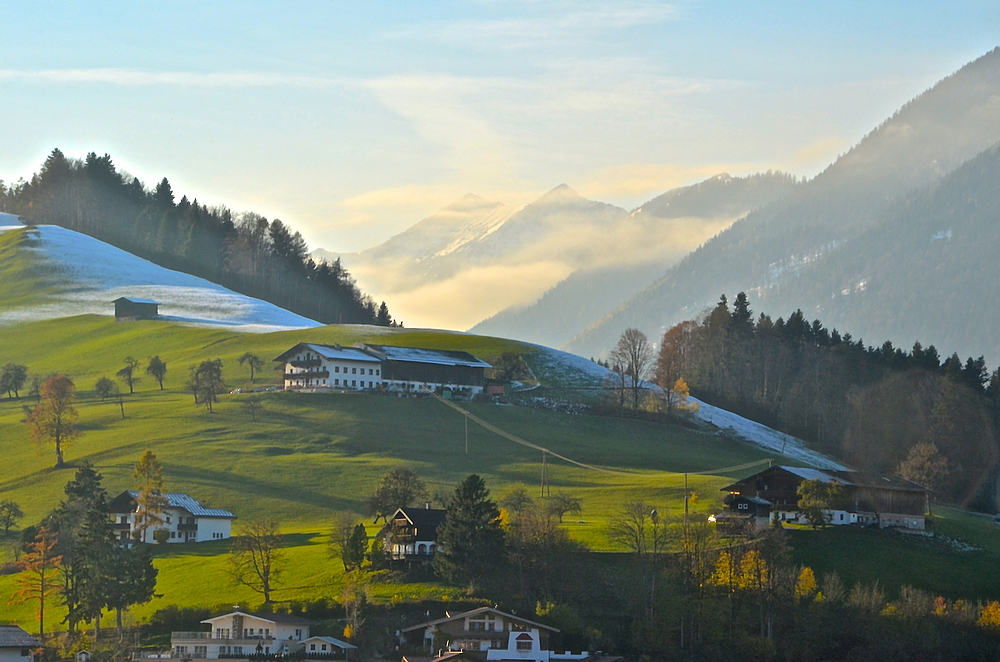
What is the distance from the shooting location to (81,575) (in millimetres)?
85438

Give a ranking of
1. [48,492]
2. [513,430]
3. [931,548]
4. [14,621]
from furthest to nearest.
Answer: [513,430], [48,492], [931,548], [14,621]

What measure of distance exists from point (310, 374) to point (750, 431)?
45005 millimetres


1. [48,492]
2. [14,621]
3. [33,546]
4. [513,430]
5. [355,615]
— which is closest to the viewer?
[355,615]

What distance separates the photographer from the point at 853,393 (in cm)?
15950

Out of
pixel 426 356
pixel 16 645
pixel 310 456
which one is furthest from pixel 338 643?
pixel 426 356

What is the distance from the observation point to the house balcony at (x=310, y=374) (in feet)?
451

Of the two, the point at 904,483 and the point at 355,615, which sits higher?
the point at 904,483

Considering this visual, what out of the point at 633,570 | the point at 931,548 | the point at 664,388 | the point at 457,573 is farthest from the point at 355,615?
the point at 664,388

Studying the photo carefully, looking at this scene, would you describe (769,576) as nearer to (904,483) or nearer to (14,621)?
(904,483)

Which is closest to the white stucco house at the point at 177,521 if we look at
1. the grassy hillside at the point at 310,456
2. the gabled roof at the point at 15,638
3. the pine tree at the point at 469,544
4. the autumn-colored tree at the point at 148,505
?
the autumn-colored tree at the point at 148,505

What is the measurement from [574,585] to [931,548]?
2894 cm

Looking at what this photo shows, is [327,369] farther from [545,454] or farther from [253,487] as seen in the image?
[253,487]

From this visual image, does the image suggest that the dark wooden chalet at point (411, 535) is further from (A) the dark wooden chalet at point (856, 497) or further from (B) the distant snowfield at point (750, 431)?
(B) the distant snowfield at point (750, 431)

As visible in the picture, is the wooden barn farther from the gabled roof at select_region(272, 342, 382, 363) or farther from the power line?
the power line
